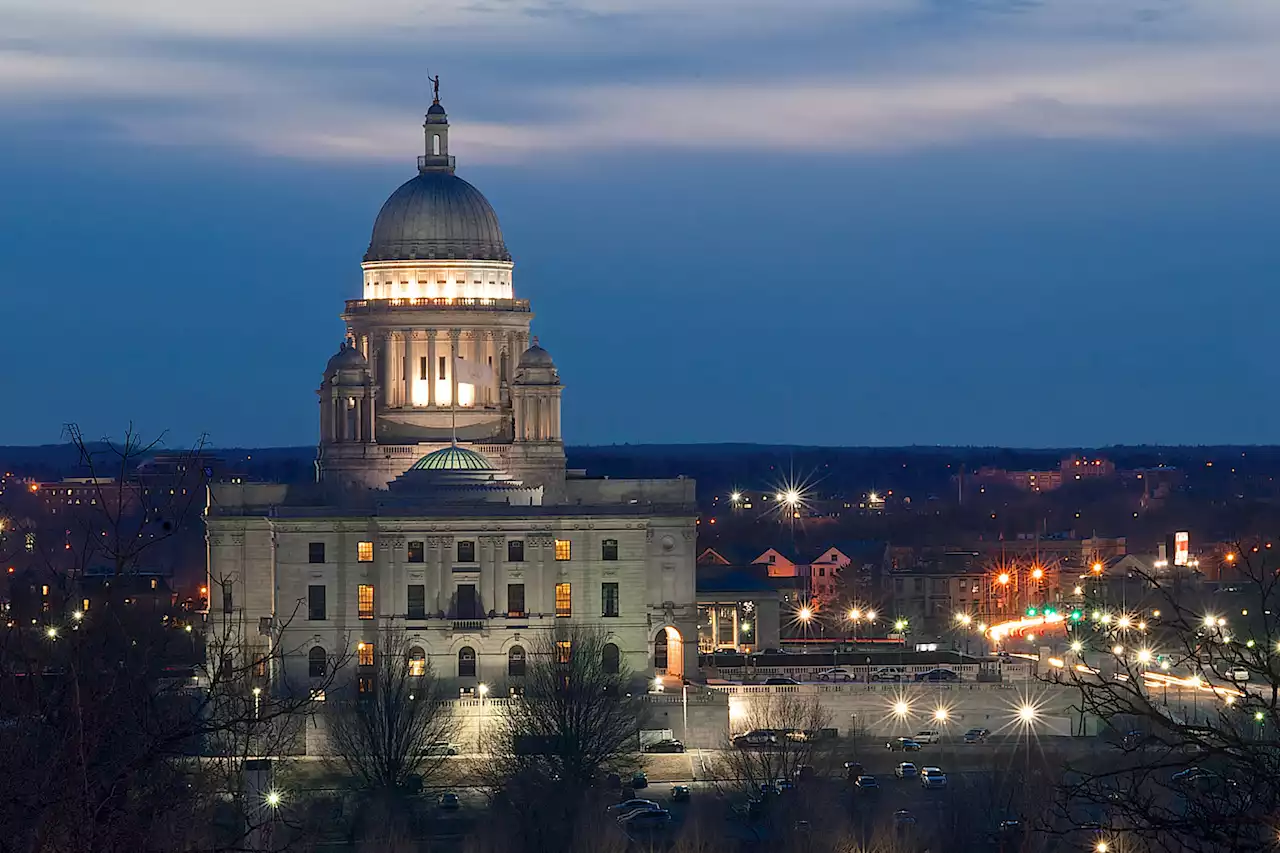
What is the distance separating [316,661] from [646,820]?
3209cm

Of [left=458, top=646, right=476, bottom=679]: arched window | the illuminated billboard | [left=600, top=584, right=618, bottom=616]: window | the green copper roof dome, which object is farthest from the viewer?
the illuminated billboard

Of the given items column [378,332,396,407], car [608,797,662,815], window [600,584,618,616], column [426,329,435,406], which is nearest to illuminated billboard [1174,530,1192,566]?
column [426,329,435,406]

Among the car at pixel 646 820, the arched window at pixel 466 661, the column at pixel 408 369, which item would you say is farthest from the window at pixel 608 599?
the car at pixel 646 820

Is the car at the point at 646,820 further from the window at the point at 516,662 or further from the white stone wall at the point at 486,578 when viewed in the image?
the white stone wall at the point at 486,578

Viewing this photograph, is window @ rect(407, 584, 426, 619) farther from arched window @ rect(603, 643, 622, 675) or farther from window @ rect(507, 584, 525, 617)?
arched window @ rect(603, 643, 622, 675)

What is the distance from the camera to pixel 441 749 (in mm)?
105000

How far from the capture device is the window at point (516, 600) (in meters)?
121

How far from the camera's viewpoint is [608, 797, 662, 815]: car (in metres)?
90.6

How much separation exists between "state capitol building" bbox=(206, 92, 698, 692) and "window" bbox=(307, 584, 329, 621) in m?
0.07

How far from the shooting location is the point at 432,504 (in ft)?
399

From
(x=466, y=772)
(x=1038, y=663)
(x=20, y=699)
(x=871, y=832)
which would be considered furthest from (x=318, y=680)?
(x=20, y=699)

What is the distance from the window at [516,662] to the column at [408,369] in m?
18.2

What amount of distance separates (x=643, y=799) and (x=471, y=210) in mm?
45813

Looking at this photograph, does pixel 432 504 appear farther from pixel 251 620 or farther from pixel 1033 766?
pixel 1033 766
